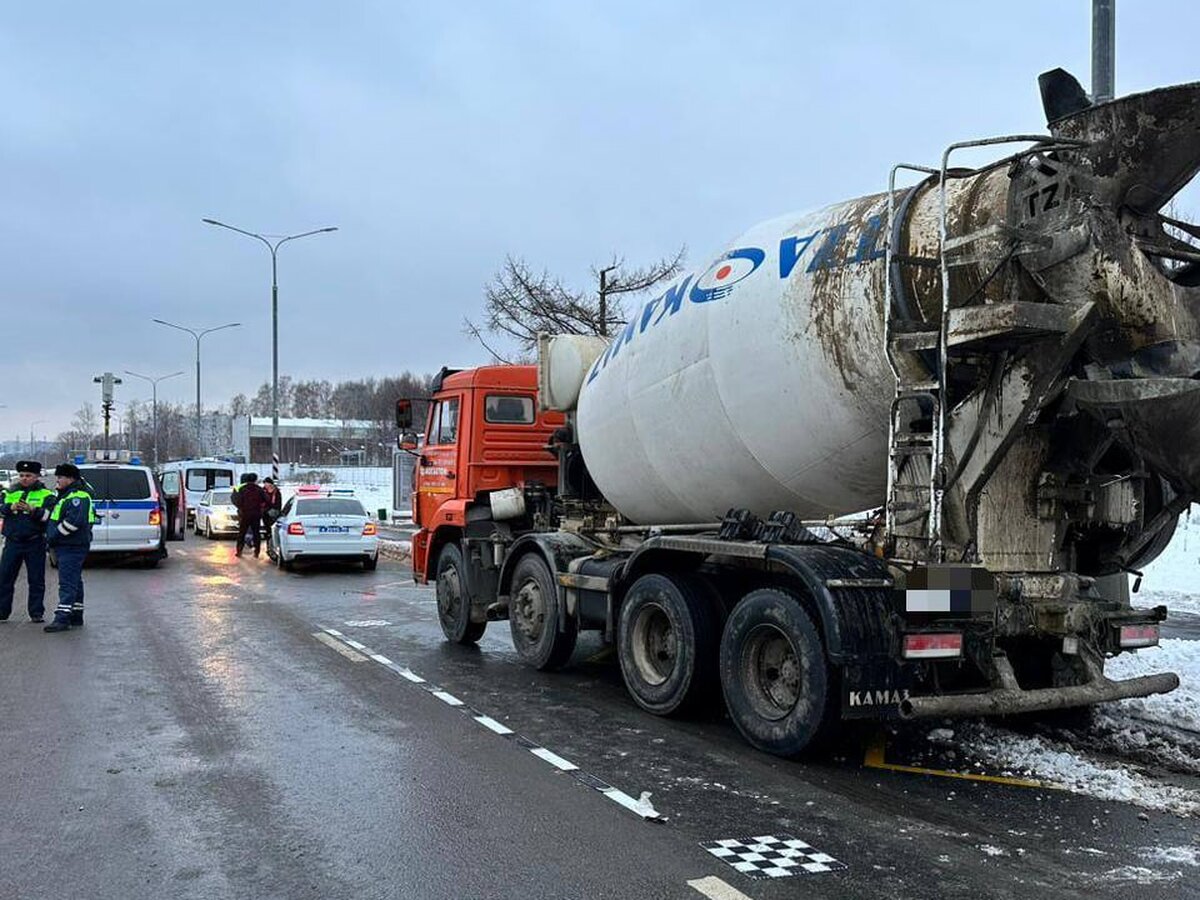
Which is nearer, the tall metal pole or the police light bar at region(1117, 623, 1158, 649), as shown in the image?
the police light bar at region(1117, 623, 1158, 649)

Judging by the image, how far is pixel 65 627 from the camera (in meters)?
11.2

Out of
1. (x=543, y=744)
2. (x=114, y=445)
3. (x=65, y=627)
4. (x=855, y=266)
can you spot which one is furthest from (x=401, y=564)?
(x=114, y=445)

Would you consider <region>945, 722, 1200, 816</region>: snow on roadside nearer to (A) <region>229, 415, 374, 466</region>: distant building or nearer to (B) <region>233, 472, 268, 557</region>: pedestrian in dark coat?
(B) <region>233, 472, 268, 557</region>: pedestrian in dark coat

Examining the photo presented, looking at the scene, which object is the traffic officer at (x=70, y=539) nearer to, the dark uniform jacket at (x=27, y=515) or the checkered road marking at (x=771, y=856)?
the dark uniform jacket at (x=27, y=515)

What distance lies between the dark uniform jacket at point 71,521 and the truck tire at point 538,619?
17.2 ft

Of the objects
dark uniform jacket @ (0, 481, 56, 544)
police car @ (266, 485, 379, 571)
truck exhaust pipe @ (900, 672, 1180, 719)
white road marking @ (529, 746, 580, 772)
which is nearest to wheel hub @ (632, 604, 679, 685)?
white road marking @ (529, 746, 580, 772)

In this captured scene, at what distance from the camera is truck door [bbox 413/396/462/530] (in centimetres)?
1082

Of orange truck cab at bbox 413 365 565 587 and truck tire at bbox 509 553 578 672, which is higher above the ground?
orange truck cab at bbox 413 365 565 587

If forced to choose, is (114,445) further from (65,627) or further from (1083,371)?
(1083,371)

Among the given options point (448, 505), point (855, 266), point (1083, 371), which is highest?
point (855, 266)

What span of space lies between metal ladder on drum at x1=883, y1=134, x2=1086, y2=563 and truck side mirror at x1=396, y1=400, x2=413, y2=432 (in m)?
6.48

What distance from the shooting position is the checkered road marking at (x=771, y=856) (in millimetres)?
4332

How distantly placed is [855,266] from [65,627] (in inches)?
366

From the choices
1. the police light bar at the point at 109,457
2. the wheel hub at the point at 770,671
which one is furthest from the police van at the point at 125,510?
the wheel hub at the point at 770,671
